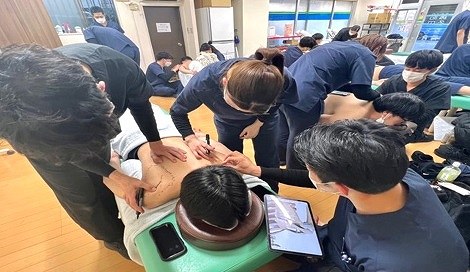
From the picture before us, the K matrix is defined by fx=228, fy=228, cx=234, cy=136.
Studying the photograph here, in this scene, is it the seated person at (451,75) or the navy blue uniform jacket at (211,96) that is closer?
the navy blue uniform jacket at (211,96)

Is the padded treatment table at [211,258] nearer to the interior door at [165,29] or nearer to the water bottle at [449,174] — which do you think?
the water bottle at [449,174]

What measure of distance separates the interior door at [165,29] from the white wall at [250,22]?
51.8 inches

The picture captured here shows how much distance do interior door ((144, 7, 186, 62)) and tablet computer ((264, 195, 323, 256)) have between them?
476 cm

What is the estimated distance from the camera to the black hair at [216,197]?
0.66 meters

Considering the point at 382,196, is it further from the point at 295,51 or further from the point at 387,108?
the point at 295,51

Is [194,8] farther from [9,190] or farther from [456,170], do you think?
[456,170]

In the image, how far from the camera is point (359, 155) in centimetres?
53

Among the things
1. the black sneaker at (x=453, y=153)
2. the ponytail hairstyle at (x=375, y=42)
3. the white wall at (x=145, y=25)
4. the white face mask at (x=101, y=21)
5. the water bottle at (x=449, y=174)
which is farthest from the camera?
the white wall at (x=145, y=25)

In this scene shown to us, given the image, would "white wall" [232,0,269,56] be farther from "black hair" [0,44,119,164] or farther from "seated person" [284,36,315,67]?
"black hair" [0,44,119,164]

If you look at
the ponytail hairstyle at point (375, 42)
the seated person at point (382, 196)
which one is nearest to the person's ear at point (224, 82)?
the seated person at point (382, 196)

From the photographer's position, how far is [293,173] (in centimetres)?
101

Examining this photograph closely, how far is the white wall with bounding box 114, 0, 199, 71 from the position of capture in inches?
163

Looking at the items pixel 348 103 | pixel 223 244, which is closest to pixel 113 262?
pixel 223 244

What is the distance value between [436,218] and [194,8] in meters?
5.14
